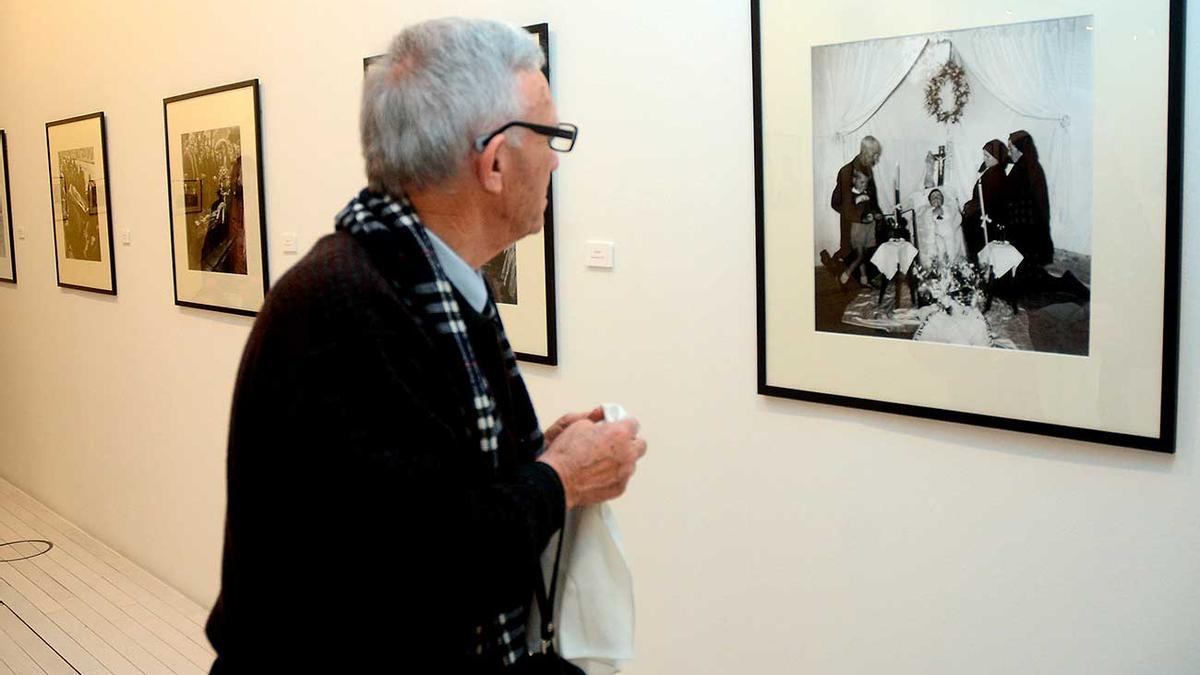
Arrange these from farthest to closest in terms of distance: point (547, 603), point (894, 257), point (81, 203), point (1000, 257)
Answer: point (81, 203)
point (894, 257)
point (1000, 257)
point (547, 603)

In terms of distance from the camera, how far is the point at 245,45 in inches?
185

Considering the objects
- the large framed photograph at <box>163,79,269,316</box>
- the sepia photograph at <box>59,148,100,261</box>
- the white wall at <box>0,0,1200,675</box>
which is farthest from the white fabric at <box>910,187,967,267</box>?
the sepia photograph at <box>59,148,100,261</box>

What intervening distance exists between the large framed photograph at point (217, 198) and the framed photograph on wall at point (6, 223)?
2.71 meters

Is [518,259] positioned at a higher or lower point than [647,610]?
higher

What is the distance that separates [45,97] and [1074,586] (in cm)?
631

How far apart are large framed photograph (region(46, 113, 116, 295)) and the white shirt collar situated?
4797mm

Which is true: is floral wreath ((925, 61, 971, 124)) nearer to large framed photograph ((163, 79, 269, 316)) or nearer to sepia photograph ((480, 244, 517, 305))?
sepia photograph ((480, 244, 517, 305))

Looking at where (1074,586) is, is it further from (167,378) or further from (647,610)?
(167,378)

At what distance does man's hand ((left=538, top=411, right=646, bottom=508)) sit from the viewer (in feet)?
5.65

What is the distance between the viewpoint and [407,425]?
151 cm

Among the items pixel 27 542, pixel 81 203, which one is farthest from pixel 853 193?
pixel 27 542

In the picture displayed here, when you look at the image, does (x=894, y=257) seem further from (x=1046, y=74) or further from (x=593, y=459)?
(x=593, y=459)

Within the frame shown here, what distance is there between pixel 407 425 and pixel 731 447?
1.65 metres

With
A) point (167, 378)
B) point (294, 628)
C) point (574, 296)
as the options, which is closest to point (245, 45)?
point (167, 378)
